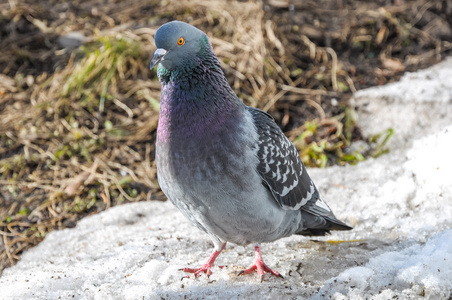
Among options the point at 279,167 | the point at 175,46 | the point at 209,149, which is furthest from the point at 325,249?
the point at 175,46

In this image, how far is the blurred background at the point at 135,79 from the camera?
180 inches

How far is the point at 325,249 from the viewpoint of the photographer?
3230 mm

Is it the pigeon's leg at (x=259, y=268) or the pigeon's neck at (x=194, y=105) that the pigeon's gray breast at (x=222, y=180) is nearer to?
the pigeon's neck at (x=194, y=105)

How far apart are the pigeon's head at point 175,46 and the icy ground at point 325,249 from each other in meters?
1.22

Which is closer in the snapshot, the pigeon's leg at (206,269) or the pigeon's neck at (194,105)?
the pigeon's neck at (194,105)

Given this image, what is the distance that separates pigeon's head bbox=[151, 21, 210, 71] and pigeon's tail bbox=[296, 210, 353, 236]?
1.25 m

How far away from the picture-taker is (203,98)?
8.70 feet

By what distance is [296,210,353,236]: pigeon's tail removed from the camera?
320 cm

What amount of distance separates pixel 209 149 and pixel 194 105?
0.82 ft

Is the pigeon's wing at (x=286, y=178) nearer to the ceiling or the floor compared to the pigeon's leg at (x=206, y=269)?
nearer to the ceiling

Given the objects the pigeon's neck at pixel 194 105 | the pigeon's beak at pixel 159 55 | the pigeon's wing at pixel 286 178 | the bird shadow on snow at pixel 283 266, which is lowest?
→ the bird shadow on snow at pixel 283 266

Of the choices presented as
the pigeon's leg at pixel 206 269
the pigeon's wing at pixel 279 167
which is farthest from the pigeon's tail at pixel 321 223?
A: the pigeon's leg at pixel 206 269

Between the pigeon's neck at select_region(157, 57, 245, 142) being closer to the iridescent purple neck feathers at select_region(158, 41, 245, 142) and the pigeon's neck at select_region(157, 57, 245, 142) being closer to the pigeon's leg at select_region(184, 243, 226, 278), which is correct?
the iridescent purple neck feathers at select_region(158, 41, 245, 142)

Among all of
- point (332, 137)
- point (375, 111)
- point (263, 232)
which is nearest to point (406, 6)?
point (375, 111)
